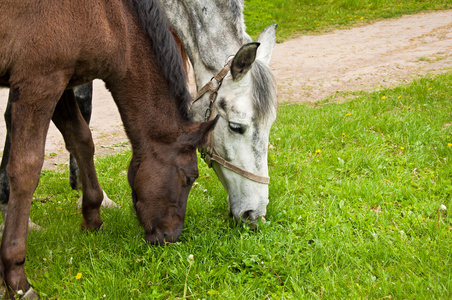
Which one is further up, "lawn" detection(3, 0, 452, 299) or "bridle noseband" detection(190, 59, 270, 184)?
"bridle noseband" detection(190, 59, 270, 184)

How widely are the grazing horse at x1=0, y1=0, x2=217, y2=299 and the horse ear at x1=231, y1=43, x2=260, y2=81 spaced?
1.32 ft

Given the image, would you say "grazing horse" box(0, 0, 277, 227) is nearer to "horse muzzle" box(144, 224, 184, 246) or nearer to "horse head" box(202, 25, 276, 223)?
"horse head" box(202, 25, 276, 223)

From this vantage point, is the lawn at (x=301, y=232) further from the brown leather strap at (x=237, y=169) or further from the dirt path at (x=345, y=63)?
the dirt path at (x=345, y=63)

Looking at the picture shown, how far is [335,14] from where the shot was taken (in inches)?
581

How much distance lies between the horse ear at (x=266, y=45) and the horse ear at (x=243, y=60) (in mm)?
467

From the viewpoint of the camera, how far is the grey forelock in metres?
3.16

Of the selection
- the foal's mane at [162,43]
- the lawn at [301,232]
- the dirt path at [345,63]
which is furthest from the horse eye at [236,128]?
the dirt path at [345,63]

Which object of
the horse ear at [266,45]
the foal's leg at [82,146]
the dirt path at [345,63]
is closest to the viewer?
the foal's leg at [82,146]

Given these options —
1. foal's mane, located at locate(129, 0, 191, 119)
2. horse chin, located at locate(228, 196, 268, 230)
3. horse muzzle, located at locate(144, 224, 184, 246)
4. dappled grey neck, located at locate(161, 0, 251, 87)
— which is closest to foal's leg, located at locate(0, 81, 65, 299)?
foal's mane, located at locate(129, 0, 191, 119)

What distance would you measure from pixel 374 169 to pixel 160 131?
2345mm

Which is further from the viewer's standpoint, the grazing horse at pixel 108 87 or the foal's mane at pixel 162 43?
the foal's mane at pixel 162 43

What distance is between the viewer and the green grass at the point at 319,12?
13688 mm

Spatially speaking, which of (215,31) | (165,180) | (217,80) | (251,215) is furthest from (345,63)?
(165,180)

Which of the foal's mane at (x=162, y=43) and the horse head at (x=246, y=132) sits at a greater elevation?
the foal's mane at (x=162, y=43)
